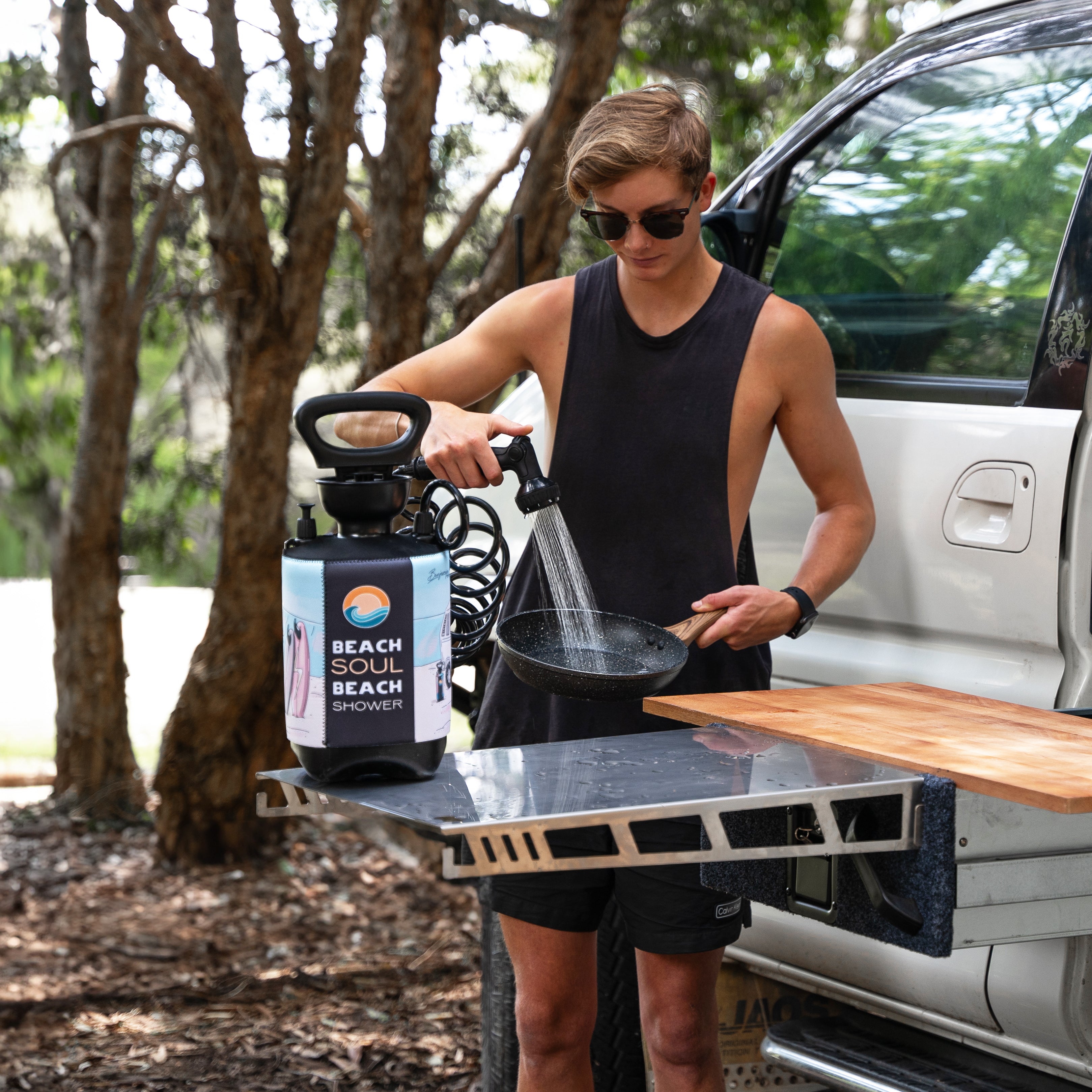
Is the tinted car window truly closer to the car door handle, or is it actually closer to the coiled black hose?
the car door handle

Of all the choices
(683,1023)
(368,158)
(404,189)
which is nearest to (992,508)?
(683,1023)

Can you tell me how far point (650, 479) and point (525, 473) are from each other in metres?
0.39

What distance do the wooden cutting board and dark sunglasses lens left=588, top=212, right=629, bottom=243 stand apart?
32.0 inches

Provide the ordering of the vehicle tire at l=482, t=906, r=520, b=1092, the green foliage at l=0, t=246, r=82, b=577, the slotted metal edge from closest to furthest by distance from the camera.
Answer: the slotted metal edge
the vehicle tire at l=482, t=906, r=520, b=1092
the green foliage at l=0, t=246, r=82, b=577

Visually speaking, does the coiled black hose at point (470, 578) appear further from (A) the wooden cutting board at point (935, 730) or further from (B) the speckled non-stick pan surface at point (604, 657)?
(A) the wooden cutting board at point (935, 730)

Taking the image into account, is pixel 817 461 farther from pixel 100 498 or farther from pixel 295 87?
pixel 100 498

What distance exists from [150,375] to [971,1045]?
19601 millimetres

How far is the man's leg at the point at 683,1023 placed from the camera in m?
2.31

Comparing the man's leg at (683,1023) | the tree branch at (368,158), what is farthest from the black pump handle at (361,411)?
the tree branch at (368,158)

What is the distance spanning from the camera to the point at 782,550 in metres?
2.97

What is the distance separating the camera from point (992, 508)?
254 centimetres

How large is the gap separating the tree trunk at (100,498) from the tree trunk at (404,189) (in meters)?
1.94

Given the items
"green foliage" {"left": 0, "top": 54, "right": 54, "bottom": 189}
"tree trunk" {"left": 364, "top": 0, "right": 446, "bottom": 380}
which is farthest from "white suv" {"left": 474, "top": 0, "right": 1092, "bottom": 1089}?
"green foliage" {"left": 0, "top": 54, "right": 54, "bottom": 189}

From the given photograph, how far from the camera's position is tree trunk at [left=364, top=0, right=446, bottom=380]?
222 inches
